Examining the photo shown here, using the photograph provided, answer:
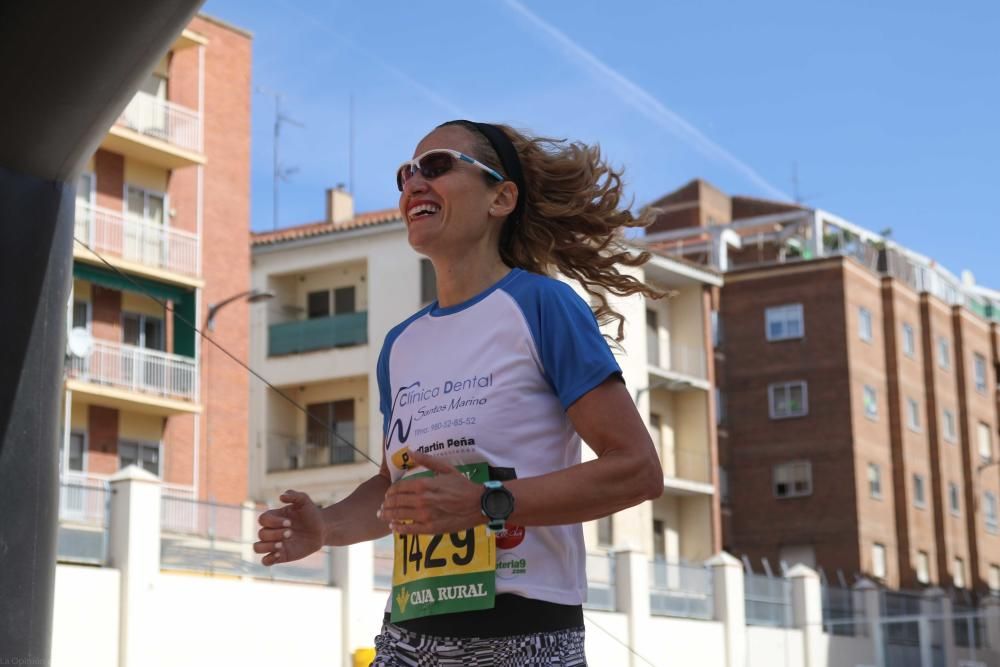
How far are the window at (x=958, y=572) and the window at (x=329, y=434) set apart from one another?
85.7 feet

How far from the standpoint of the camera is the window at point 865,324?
Answer: 190ft

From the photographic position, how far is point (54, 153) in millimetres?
4727

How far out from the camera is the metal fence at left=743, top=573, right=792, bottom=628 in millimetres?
36266

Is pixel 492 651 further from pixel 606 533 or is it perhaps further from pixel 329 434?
pixel 329 434

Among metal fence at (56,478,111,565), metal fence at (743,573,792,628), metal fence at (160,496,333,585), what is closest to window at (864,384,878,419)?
metal fence at (743,573,792,628)

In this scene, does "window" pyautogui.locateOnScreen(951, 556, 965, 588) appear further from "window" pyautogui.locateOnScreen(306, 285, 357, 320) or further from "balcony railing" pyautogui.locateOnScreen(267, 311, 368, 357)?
"balcony railing" pyautogui.locateOnScreen(267, 311, 368, 357)

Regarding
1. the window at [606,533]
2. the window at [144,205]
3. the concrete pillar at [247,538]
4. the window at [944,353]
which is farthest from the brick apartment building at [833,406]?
the concrete pillar at [247,538]

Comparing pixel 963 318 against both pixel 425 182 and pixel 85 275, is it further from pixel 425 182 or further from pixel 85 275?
pixel 425 182

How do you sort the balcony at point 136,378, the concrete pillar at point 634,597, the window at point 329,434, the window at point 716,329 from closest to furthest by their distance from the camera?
the concrete pillar at point 634,597 → the balcony at point 136,378 → the window at point 329,434 → the window at point 716,329

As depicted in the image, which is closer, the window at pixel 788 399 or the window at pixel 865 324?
the window at pixel 788 399

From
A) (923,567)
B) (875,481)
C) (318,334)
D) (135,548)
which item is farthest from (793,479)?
(135,548)

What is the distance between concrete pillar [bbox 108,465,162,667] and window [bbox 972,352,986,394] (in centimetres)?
4882

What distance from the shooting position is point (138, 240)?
37.6 meters

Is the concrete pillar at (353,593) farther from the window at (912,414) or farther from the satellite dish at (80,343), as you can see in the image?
the window at (912,414)
